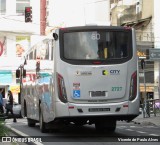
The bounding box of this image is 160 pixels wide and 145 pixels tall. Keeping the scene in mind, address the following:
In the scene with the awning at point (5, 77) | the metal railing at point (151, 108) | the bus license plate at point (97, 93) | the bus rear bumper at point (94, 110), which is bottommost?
the metal railing at point (151, 108)

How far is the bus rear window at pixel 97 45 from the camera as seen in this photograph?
15.2 m

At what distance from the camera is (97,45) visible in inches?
602

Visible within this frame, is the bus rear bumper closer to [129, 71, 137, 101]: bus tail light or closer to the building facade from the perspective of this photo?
[129, 71, 137, 101]: bus tail light

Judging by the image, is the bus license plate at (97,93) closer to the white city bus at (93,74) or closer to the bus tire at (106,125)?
the white city bus at (93,74)

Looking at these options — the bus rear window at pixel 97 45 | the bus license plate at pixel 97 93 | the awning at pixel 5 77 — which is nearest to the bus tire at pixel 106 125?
the bus license plate at pixel 97 93

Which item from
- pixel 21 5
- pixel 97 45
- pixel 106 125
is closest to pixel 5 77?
pixel 21 5

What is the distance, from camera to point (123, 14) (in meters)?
56.2

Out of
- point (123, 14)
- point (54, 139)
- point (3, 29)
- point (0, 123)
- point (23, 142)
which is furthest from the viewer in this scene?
point (123, 14)

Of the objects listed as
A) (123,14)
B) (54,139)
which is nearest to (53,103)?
(54,139)

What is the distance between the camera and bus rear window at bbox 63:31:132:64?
1516cm

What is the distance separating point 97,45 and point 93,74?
0.92 meters

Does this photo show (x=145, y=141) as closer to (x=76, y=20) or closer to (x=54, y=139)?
(x=54, y=139)

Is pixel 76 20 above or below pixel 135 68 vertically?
above

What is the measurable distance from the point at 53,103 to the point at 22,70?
28.1 ft
